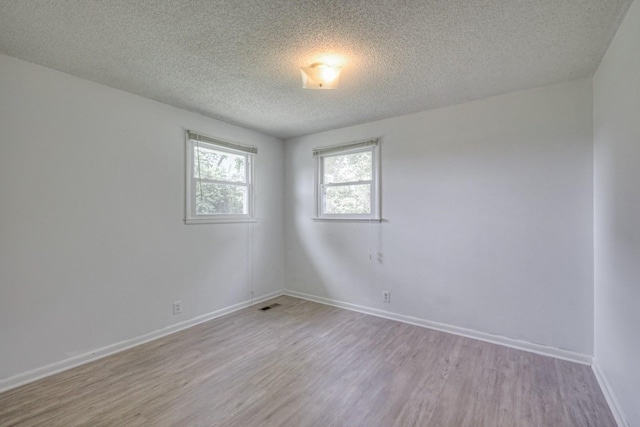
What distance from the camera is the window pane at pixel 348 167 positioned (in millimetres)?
3855

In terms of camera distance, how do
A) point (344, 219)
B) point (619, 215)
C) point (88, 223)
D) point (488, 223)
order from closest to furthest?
point (619, 215), point (88, 223), point (488, 223), point (344, 219)

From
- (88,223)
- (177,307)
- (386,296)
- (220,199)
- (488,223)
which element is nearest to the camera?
(88,223)

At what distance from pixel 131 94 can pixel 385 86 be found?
8.03 feet

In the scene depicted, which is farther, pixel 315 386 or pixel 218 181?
pixel 218 181

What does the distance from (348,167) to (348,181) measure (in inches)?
7.7

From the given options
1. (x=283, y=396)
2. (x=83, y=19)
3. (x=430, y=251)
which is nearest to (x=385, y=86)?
(x=430, y=251)

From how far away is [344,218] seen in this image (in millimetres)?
3988

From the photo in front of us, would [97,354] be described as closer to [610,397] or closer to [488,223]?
[488,223]

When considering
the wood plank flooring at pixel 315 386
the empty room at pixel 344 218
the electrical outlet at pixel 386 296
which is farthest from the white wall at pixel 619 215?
the electrical outlet at pixel 386 296

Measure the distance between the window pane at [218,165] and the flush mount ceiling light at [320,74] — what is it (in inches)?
71.5

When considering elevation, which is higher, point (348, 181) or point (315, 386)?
point (348, 181)

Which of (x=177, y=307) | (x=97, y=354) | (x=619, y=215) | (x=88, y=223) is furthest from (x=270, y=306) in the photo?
(x=619, y=215)

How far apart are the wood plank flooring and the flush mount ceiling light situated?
2.33m

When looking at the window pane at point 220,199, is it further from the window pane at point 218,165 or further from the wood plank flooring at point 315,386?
the wood plank flooring at point 315,386
